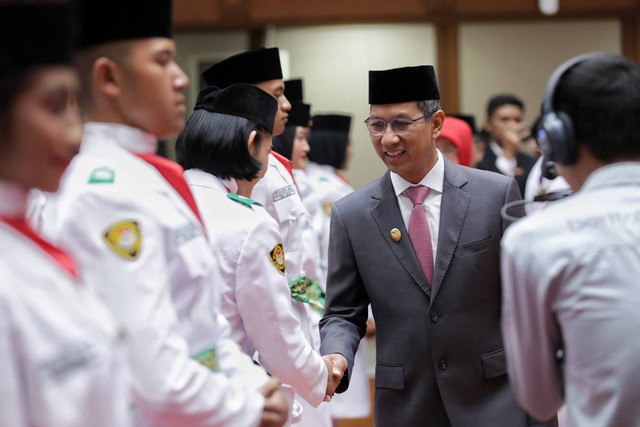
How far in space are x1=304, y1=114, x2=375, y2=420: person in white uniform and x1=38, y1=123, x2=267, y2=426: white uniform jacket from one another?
2818 mm

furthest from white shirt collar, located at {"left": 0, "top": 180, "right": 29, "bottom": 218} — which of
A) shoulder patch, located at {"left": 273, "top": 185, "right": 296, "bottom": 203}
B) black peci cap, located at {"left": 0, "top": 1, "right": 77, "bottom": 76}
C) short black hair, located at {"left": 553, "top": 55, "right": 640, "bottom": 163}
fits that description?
shoulder patch, located at {"left": 273, "top": 185, "right": 296, "bottom": 203}

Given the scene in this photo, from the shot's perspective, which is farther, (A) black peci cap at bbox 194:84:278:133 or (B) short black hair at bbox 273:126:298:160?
(B) short black hair at bbox 273:126:298:160

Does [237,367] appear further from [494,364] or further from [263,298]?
[494,364]

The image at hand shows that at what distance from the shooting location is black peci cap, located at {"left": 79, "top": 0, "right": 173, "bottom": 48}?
6.11ft

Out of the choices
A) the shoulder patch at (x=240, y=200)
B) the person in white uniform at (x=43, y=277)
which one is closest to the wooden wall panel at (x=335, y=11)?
the shoulder patch at (x=240, y=200)

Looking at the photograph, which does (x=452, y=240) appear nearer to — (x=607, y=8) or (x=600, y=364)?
(x=600, y=364)

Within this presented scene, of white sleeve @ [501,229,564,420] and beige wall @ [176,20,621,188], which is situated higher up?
beige wall @ [176,20,621,188]

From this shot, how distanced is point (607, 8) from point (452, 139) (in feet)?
14.5

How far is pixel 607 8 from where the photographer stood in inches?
350

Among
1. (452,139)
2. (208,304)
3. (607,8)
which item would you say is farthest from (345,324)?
(607,8)

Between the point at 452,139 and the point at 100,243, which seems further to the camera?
the point at 452,139

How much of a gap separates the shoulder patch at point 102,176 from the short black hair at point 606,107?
2.83 feet

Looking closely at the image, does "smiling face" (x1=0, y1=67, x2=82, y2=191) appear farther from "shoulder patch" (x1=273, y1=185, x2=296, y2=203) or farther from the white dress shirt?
"shoulder patch" (x1=273, y1=185, x2=296, y2=203)

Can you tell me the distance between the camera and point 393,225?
294cm
